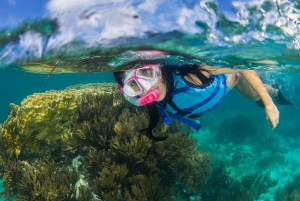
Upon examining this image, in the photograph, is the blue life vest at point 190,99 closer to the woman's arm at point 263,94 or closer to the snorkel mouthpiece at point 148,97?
the woman's arm at point 263,94

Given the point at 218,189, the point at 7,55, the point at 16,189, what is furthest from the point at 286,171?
the point at 7,55

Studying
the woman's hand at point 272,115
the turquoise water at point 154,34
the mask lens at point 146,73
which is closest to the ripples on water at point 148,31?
the turquoise water at point 154,34

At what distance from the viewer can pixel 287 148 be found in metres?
19.3

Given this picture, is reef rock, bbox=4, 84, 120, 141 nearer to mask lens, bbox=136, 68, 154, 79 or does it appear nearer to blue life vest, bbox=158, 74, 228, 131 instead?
mask lens, bbox=136, 68, 154, 79

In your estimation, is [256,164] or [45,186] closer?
[45,186]

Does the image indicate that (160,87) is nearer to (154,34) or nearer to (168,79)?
(168,79)

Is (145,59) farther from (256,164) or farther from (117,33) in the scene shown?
(256,164)

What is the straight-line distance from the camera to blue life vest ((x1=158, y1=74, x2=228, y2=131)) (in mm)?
4887

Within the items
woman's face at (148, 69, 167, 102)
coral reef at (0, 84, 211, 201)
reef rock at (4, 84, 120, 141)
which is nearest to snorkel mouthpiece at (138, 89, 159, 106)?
woman's face at (148, 69, 167, 102)

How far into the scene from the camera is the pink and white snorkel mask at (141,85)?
14.0 feet

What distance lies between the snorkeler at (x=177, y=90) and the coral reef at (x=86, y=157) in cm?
97

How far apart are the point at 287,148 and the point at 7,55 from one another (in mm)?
21557

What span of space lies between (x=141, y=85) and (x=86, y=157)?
2.82 m

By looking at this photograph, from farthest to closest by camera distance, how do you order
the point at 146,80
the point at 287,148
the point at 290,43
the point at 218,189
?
the point at 287,148, the point at 218,189, the point at 290,43, the point at 146,80
